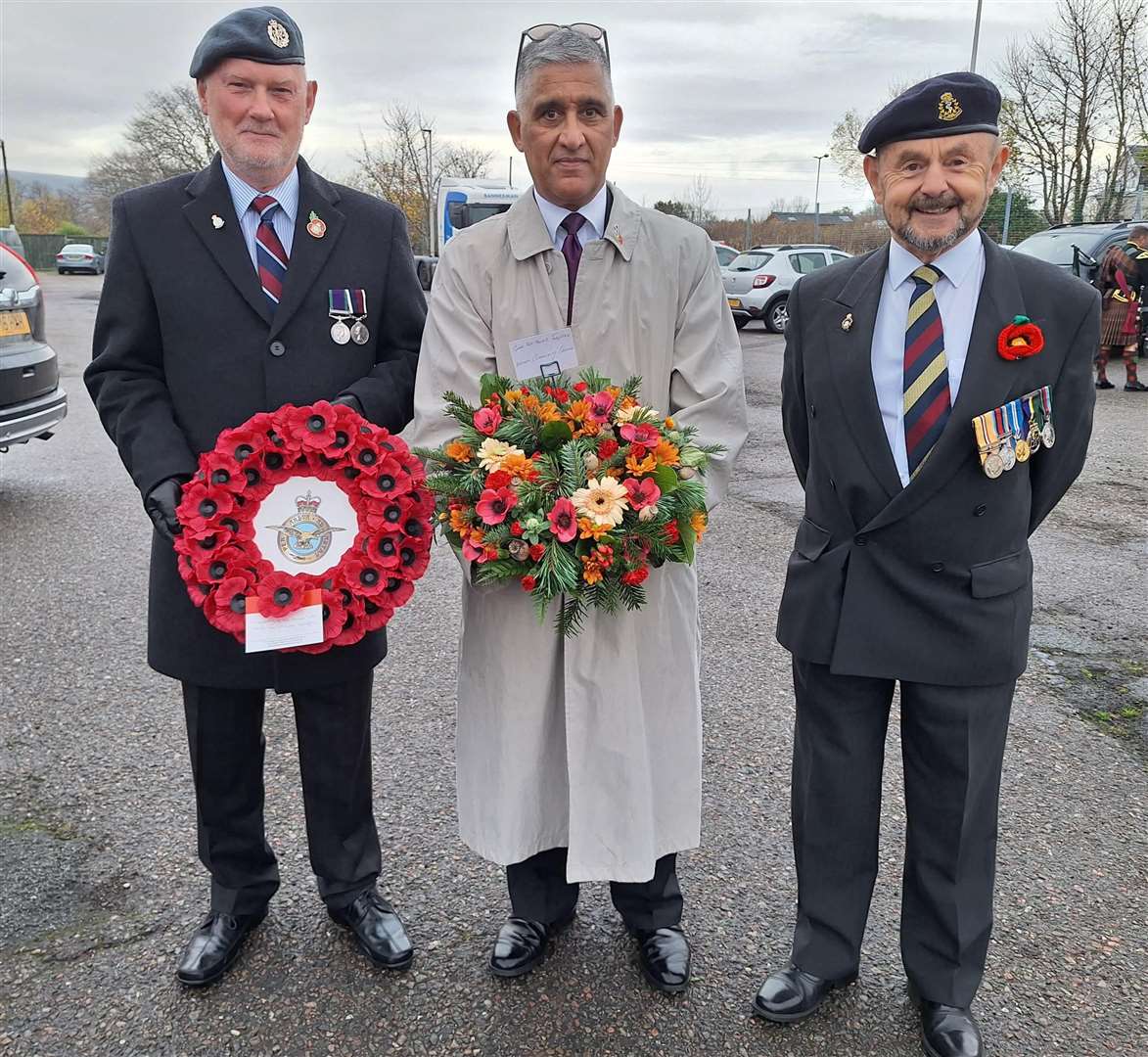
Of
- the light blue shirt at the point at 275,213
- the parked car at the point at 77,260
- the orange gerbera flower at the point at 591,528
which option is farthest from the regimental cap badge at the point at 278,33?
the parked car at the point at 77,260

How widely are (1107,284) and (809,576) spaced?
12154 mm

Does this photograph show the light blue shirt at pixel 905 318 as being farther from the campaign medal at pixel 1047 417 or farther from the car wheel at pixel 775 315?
the car wheel at pixel 775 315

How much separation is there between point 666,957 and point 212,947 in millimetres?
1224

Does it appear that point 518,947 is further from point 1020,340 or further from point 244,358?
point 1020,340

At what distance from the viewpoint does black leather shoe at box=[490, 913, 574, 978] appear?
9.09 feet

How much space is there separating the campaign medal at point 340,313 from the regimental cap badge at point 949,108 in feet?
4.93

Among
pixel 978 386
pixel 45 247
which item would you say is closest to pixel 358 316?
pixel 978 386

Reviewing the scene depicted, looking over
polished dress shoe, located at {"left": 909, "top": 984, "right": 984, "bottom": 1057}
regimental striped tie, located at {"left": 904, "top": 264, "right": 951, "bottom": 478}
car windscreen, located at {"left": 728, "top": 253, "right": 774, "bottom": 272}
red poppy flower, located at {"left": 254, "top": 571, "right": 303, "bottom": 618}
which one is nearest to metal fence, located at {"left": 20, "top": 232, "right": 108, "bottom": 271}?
car windscreen, located at {"left": 728, "top": 253, "right": 774, "bottom": 272}

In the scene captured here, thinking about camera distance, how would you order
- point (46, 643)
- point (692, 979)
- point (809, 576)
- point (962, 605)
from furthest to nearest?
point (46, 643)
point (692, 979)
point (809, 576)
point (962, 605)

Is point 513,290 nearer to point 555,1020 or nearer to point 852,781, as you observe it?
point 852,781

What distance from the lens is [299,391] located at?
8.71ft

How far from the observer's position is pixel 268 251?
8.80 feet

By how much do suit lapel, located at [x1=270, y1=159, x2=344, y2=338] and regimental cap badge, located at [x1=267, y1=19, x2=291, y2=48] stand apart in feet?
1.11

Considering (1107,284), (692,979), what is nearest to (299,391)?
(692,979)
